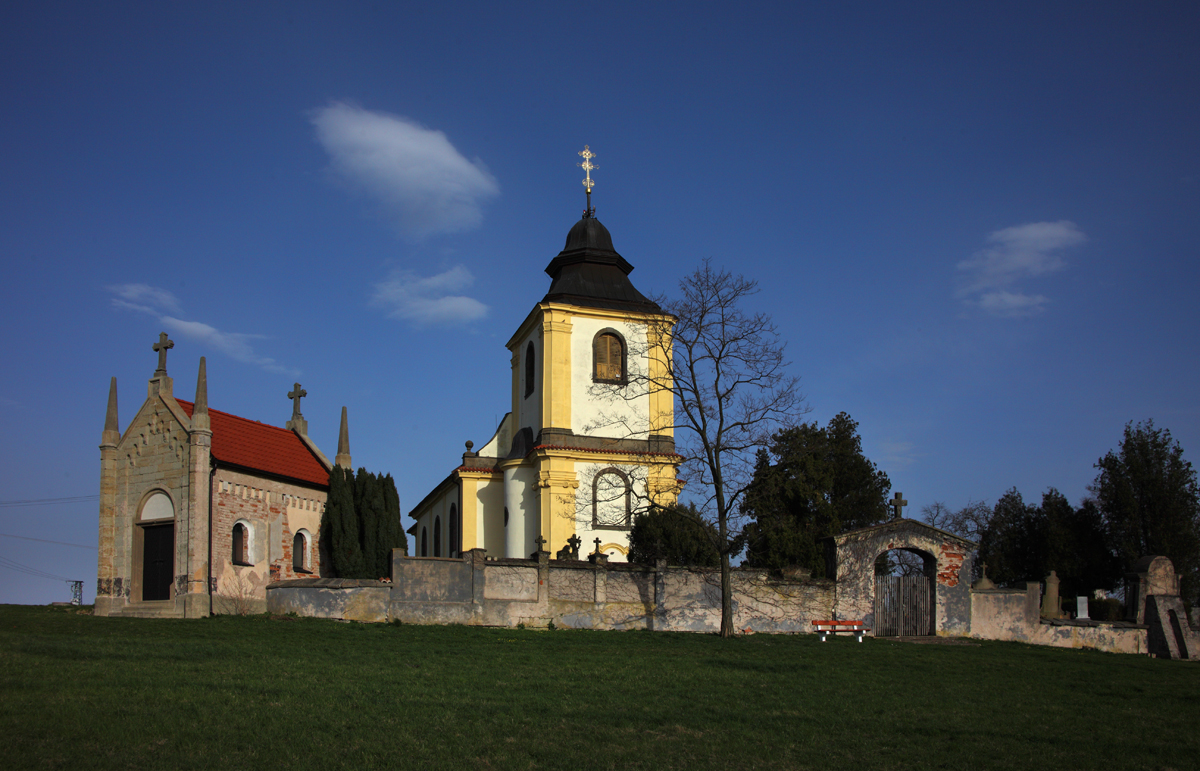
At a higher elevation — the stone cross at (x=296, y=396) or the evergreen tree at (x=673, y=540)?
the stone cross at (x=296, y=396)

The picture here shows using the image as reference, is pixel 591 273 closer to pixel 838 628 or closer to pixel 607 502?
pixel 607 502

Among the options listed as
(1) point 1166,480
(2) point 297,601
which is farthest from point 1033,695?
(1) point 1166,480

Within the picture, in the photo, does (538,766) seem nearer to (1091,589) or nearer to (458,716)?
(458,716)

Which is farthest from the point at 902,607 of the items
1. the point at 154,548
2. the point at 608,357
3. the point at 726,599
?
the point at 154,548

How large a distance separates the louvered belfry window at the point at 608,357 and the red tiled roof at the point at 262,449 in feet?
33.4

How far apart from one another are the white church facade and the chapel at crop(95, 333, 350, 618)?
759 cm

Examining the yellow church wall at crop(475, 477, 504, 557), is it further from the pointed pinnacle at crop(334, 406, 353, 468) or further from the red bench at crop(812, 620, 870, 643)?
the red bench at crop(812, 620, 870, 643)

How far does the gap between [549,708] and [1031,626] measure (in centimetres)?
1796

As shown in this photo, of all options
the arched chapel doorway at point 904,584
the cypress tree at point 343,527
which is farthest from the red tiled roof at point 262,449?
the arched chapel doorway at point 904,584

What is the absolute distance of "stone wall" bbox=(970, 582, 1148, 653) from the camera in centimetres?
2403

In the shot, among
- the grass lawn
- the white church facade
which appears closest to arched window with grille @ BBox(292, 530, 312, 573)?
the white church facade

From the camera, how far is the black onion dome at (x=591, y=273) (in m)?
34.2

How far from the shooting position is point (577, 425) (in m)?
33.0

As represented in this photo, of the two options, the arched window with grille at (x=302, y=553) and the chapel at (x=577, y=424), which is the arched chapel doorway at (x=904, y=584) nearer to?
the chapel at (x=577, y=424)
